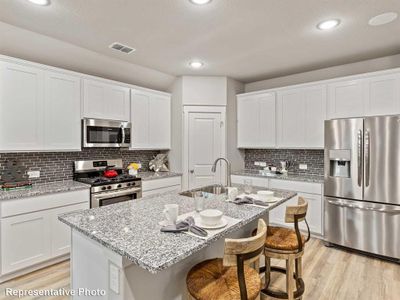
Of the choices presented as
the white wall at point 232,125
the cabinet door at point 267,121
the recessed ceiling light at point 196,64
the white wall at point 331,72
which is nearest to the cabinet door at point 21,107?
the recessed ceiling light at point 196,64

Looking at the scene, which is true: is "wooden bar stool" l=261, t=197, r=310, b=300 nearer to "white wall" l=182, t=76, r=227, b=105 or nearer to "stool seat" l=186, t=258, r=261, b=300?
"stool seat" l=186, t=258, r=261, b=300

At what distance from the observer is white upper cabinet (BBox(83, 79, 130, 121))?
3379 mm

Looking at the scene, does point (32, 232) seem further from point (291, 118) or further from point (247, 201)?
point (291, 118)

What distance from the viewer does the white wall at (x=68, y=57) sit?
2736mm

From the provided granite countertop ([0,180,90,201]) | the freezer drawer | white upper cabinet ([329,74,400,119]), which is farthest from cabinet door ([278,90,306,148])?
granite countertop ([0,180,90,201])

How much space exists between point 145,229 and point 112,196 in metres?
1.99

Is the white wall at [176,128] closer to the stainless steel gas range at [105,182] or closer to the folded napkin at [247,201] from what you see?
the stainless steel gas range at [105,182]

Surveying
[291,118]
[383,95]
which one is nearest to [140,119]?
[291,118]

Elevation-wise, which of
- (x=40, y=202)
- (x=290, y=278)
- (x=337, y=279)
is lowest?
(x=337, y=279)

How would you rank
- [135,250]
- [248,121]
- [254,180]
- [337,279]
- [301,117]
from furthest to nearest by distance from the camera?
→ [248,121] → [254,180] → [301,117] → [337,279] → [135,250]

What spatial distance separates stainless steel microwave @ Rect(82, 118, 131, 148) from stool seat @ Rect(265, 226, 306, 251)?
2.64m

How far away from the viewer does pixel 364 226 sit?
306cm

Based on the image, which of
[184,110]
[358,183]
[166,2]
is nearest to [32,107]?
[166,2]

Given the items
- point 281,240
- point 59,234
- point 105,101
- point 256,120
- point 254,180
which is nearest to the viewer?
point 281,240
